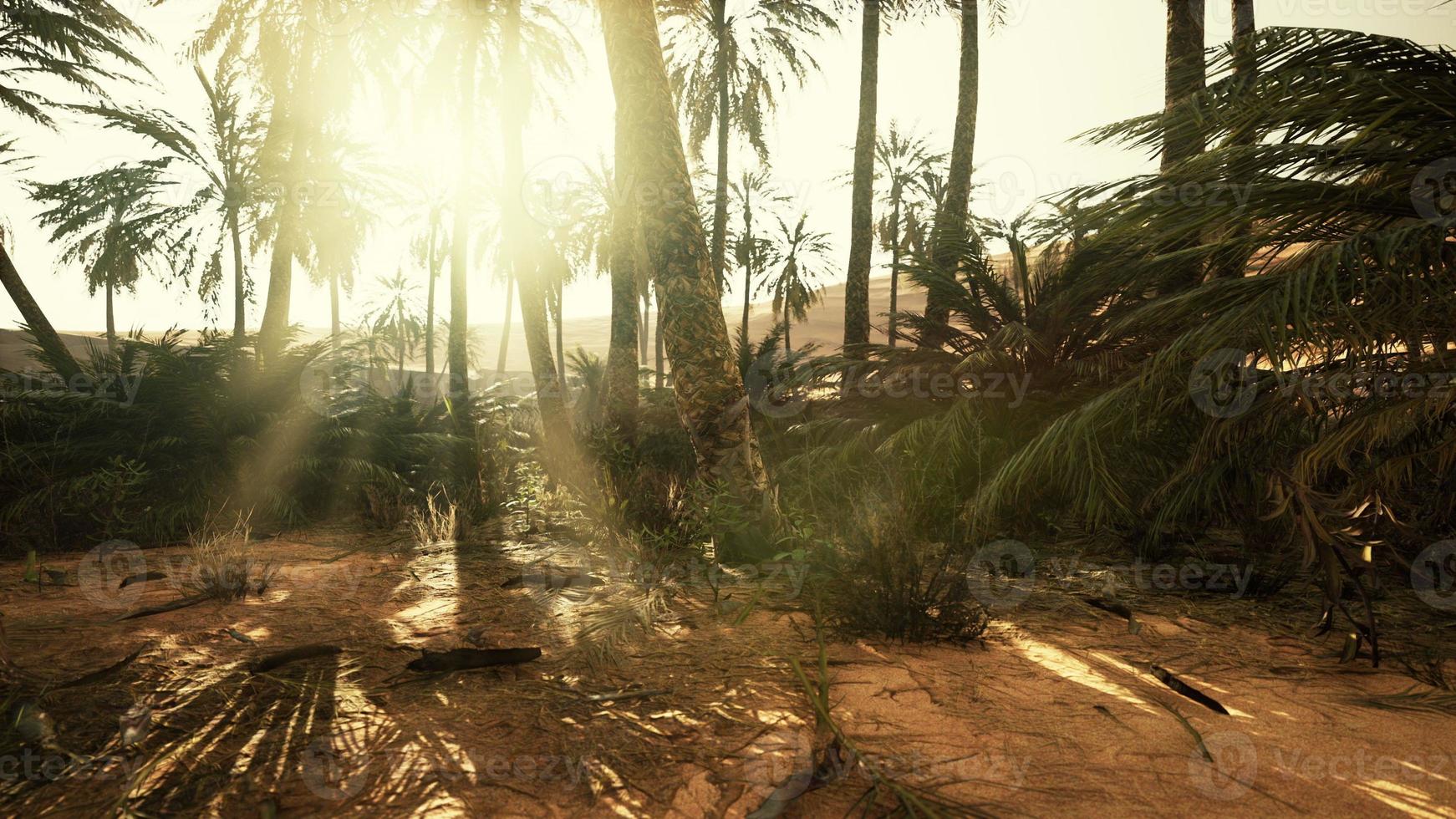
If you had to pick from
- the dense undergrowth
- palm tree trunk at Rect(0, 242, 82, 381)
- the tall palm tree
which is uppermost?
the tall palm tree

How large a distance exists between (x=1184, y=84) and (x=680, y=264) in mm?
3172

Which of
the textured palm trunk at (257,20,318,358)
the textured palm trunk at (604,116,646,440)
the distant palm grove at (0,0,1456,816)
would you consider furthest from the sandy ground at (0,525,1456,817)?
the textured palm trunk at (257,20,318,358)

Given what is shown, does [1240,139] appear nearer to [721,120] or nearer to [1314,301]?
[1314,301]

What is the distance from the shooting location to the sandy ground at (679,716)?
2.06 metres

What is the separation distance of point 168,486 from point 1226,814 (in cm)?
775

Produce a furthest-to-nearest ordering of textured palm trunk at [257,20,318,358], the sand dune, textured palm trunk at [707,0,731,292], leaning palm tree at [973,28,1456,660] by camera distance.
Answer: the sand dune, textured palm trunk at [707,0,731,292], textured palm trunk at [257,20,318,358], leaning palm tree at [973,28,1456,660]

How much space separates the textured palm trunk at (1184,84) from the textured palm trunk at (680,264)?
2.79 meters

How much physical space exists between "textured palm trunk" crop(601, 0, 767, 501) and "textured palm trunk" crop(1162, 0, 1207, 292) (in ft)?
9.17

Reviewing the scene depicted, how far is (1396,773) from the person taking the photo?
223 centimetres

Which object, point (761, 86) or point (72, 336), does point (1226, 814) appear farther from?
point (72, 336)

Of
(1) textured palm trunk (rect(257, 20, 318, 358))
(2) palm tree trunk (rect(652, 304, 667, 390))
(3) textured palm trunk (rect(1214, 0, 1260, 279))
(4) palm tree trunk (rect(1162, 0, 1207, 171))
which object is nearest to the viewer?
(3) textured palm trunk (rect(1214, 0, 1260, 279))

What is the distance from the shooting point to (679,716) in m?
2.58

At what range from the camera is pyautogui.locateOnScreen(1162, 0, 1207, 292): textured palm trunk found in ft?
12.8

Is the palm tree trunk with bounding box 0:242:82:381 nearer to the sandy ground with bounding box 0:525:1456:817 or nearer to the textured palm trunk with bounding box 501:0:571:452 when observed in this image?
the textured palm trunk with bounding box 501:0:571:452
